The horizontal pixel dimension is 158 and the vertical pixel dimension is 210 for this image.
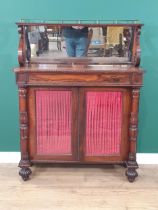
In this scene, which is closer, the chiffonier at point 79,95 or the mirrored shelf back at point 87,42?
the chiffonier at point 79,95

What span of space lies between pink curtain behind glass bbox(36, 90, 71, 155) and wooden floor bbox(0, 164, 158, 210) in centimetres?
27

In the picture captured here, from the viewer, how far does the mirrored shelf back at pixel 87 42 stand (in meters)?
2.57

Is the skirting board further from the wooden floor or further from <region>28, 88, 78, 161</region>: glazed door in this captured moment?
<region>28, 88, 78, 161</region>: glazed door

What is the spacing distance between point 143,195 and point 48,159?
2.67 ft

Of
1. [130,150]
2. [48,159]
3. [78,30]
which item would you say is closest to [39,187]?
[48,159]

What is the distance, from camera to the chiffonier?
2.45 m

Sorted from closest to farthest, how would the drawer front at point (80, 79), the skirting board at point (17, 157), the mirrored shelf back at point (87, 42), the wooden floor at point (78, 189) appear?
the wooden floor at point (78, 189) → the drawer front at point (80, 79) → the mirrored shelf back at point (87, 42) → the skirting board at point (17, 157)

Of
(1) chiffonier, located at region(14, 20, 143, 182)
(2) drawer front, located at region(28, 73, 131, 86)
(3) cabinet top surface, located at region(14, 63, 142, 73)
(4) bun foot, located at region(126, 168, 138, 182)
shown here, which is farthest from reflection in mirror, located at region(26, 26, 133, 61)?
(4) bun foot, located at region(126, 168, 138, 182)

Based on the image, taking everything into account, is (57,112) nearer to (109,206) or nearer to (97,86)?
(97,86)

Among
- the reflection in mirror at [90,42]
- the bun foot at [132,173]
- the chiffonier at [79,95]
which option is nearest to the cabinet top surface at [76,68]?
the chiffonier at [79,95]

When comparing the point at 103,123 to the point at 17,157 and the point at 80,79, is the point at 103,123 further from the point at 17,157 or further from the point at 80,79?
the point at 17,157

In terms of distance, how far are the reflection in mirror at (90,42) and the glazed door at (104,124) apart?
1.22 ft

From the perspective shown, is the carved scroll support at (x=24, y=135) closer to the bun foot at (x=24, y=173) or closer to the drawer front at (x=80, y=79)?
the bun foot at (x=24, y=173)

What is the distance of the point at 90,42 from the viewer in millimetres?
2656
